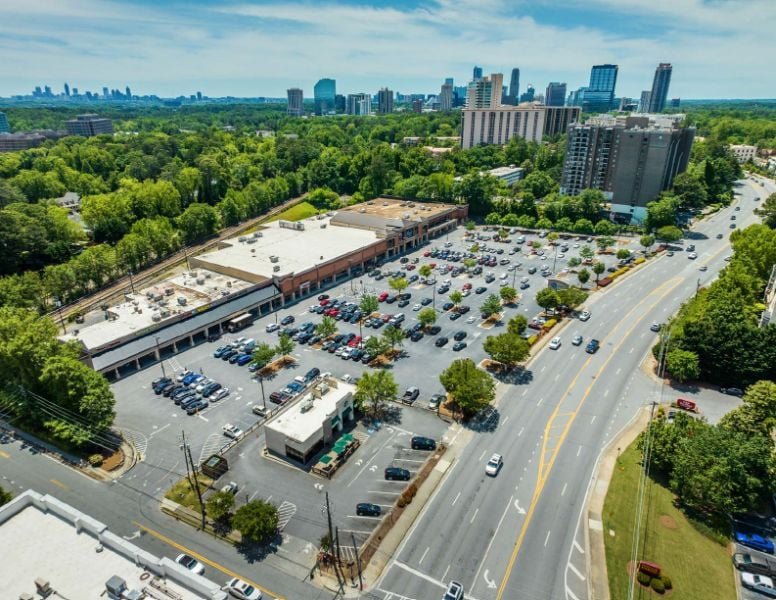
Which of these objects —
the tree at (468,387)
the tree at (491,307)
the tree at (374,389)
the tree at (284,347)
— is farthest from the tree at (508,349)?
the tree at (284,347)

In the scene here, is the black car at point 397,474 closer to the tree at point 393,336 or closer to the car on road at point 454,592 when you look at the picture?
the car on road at point 454,592

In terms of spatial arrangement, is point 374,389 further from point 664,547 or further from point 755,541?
point 755,541

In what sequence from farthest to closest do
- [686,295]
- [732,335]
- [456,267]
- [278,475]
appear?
[456,267] → [686,295] → [732,335] → [278,475]

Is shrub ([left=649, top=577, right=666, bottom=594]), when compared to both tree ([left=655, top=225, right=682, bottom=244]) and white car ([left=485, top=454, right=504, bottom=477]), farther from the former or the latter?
tree ([left=655, top=225, right=682, bottom=244])

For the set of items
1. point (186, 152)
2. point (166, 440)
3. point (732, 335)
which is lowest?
point (166, 440)

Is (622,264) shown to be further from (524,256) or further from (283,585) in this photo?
(283,585)

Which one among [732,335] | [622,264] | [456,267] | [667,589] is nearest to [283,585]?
[667,589]

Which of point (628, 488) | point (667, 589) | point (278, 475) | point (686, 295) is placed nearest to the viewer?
point (667, 589)
